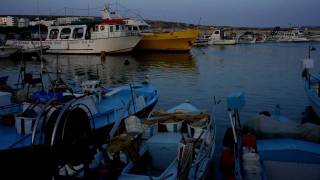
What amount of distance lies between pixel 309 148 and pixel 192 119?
344 cm

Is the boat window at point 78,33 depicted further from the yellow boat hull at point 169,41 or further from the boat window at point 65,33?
the yellow boat hull at point 169,41

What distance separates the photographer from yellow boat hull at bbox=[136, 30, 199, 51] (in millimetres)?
51531

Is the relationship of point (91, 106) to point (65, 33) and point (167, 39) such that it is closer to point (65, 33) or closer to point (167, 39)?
point (167, 39)

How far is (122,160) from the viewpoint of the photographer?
9.30 m

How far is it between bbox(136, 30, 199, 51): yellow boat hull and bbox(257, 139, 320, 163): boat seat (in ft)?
135

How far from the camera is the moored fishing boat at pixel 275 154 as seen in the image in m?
9.59

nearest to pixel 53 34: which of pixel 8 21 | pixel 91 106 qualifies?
pixel 91 106

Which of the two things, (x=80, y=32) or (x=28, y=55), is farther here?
(x=80, y=32)

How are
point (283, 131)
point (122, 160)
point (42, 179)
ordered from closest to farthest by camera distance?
point (42, 179) < point (122, 160) < point (283, 131)

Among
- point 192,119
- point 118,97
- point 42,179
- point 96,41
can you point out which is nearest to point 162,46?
point 96,41

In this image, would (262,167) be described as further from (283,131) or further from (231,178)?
(283,131)

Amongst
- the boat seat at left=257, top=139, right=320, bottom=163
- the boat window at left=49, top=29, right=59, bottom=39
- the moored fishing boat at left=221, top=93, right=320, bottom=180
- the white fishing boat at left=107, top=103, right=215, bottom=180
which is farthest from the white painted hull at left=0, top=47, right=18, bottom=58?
the boat seat at left=257, top=139, right=320, bottom=163

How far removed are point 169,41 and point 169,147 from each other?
43.4 m

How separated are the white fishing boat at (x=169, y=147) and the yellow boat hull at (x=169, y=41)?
129ft
